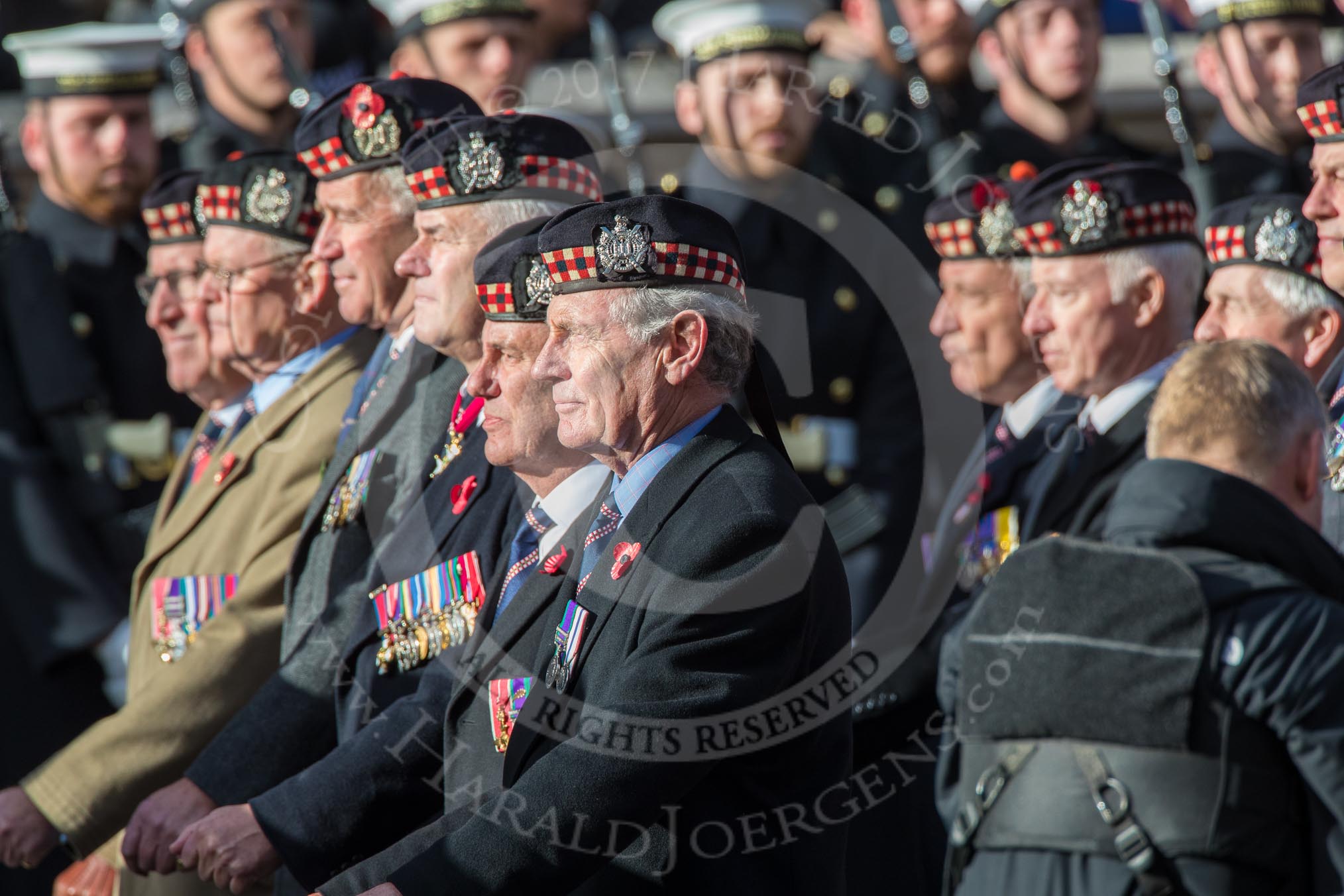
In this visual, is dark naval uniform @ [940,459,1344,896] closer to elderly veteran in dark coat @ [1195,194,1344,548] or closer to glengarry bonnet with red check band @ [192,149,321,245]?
elderly veteran in dark coat @ [1195,194,1344,548]

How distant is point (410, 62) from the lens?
6930 mm

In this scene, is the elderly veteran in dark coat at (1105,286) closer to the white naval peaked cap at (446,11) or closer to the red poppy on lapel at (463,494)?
the red poppy on lapel at (463,494)

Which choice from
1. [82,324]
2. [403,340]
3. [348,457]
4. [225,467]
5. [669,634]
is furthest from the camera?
[82,324]

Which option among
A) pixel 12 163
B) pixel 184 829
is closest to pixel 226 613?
pixel 184 829

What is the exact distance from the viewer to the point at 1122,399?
473cm

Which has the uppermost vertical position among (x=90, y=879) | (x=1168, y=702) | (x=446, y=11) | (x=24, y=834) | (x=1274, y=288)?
(x=446, y=11)

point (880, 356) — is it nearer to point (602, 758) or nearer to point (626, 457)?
point (626, 457)

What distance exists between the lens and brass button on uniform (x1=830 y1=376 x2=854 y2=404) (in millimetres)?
6730

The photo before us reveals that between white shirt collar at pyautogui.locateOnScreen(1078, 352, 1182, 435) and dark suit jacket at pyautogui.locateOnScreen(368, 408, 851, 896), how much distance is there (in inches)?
61.4

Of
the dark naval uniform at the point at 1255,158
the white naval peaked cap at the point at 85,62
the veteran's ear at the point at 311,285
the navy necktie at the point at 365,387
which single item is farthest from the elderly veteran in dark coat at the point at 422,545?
the white naval peaked cap at the point at 85,62

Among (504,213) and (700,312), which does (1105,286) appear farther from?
(700,312)

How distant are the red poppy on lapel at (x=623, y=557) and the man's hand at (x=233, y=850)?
1058 millimetres

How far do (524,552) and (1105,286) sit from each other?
5.83 feet

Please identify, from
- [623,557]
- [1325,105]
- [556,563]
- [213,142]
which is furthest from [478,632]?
[213,142]
